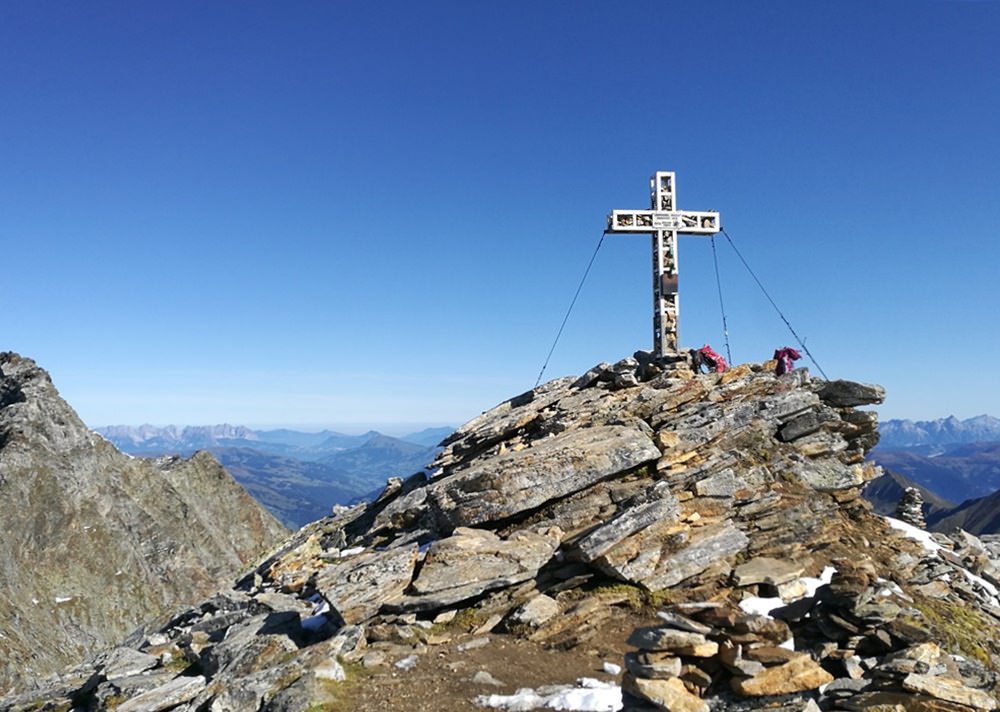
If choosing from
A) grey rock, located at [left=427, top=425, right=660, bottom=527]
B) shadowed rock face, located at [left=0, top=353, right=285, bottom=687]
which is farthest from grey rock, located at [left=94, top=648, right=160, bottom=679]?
shadowed rock face, located at [left=0, top=353, right=285, bottom=687]

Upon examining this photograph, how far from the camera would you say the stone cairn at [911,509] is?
28125 mm

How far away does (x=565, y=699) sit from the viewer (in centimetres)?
1324

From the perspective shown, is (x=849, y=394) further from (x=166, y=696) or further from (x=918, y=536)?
(x=166, y=696)

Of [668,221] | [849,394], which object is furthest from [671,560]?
[668,221]

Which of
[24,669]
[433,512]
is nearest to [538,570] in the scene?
[433,512]

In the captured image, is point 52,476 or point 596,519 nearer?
point 596,519

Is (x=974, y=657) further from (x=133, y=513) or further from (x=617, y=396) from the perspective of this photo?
(x=133, y=513)

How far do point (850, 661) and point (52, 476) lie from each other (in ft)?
364

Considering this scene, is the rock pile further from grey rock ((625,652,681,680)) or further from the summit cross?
the summit cross

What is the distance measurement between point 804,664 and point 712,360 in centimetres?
1806

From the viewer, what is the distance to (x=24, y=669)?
64375mm

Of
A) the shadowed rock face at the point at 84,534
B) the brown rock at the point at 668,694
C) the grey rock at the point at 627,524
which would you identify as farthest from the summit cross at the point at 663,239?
the shadowed rock face at the point at 84,534

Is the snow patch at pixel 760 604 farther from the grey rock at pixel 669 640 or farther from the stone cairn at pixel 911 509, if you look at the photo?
the stone cairn at pixel 911 509

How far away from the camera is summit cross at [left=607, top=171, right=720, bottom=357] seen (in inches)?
1201
